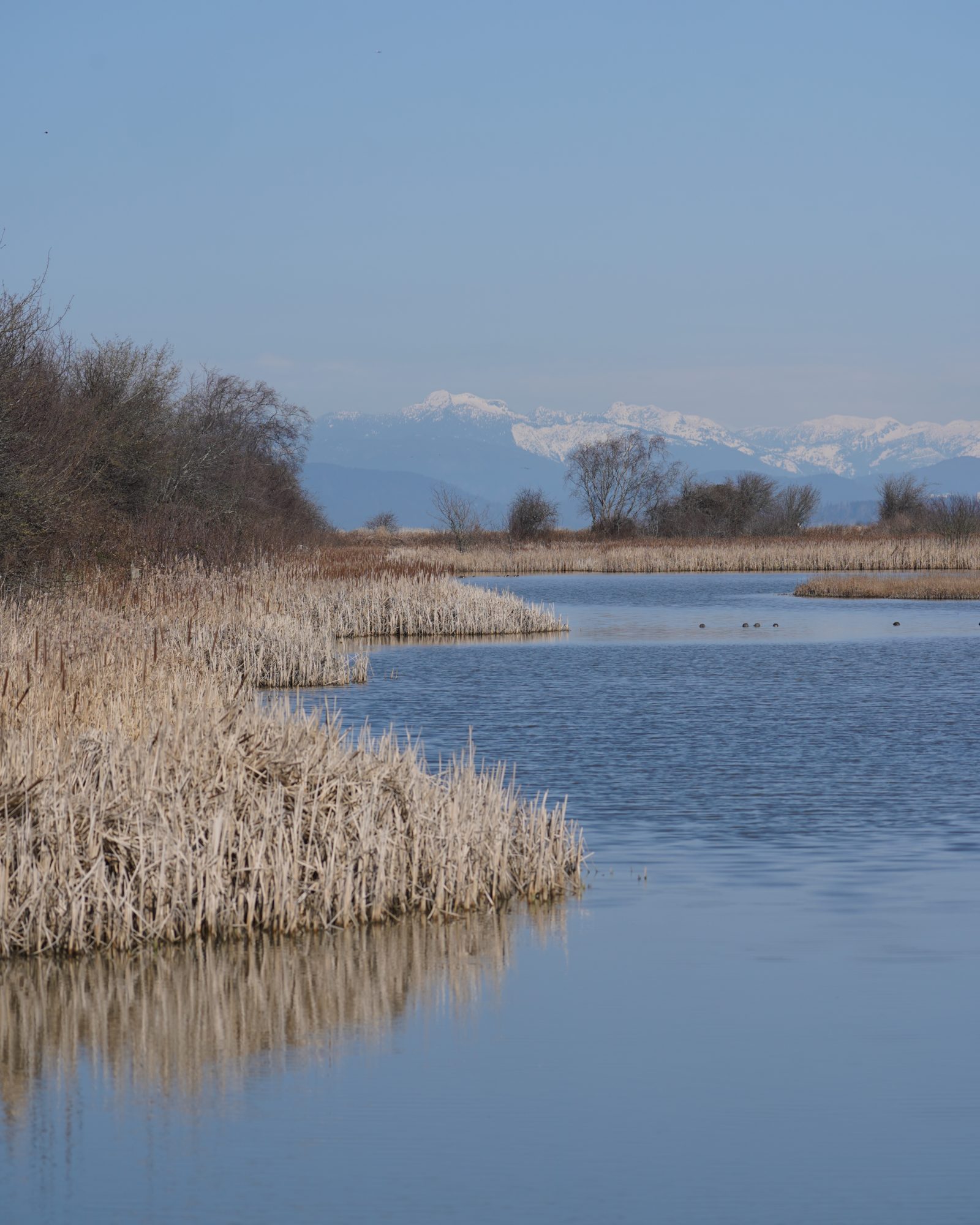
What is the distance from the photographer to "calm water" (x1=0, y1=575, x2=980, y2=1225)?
5172 millimetres

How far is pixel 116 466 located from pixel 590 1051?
2722 cm

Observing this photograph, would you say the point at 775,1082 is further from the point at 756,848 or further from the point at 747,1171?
the point at 756,848

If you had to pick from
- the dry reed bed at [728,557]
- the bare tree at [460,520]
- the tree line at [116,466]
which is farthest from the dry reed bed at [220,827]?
the bare tree at [460,520]

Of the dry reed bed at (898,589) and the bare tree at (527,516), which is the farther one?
the bare tree at (527,516)

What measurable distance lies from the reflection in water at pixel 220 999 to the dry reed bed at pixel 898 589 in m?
36.2

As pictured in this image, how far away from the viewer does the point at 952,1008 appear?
7203 mm

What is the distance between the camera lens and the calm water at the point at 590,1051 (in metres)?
5.17

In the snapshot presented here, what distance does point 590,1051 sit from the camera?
21.9 feet

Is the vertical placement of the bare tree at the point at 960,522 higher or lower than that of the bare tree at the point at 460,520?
lower

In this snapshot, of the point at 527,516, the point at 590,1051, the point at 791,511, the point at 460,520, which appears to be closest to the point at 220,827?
the point at 590,1051

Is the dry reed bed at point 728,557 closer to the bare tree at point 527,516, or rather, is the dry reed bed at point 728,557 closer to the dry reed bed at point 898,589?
the bare tree at point 527,516

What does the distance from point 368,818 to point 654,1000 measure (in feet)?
6.86

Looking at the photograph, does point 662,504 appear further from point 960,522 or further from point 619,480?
point 960,522

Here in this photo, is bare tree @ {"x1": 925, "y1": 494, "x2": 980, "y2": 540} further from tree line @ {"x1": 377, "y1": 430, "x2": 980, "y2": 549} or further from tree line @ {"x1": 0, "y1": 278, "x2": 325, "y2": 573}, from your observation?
tree line @ {"x1": 0, "y1": 278, "x2": 325, "y2": 573}
